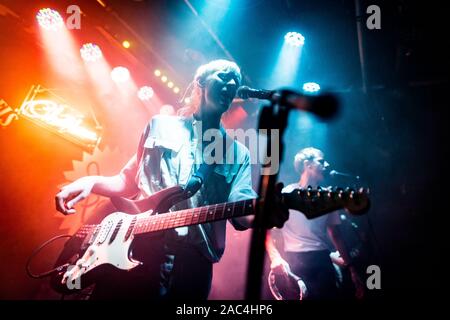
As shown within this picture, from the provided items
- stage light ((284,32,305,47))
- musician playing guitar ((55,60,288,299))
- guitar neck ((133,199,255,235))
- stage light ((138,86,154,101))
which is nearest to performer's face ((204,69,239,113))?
musician playing guitar ((55,60,288,299))

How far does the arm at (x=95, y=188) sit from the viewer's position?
2.42 m

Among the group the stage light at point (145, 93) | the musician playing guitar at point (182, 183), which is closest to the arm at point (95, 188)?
the musician playing guitar at point (182, 183)

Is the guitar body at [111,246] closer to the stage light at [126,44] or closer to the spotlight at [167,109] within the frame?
the stage light at [126,44]

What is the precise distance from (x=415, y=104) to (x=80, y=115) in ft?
25.0

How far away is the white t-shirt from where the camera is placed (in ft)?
13.0

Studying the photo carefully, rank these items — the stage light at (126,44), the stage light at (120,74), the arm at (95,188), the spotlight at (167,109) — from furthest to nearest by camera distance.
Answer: the spotlight at (167,109) → the stage light at (120,74) → the stage light at (126,44) → the arm at (95,188)

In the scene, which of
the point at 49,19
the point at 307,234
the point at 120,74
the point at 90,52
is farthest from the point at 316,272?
the point at 49,19

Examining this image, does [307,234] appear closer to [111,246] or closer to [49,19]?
[111,246]

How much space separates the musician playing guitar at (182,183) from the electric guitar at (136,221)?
11 cm

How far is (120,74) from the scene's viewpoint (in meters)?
5.19

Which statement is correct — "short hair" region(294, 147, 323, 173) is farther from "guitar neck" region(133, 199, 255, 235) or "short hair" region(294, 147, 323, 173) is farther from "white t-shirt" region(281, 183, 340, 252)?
"guitar neck" region(133, 199, 255, 235)

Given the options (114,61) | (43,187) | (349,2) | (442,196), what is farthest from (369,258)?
(114,61)

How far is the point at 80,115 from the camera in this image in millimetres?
4926
